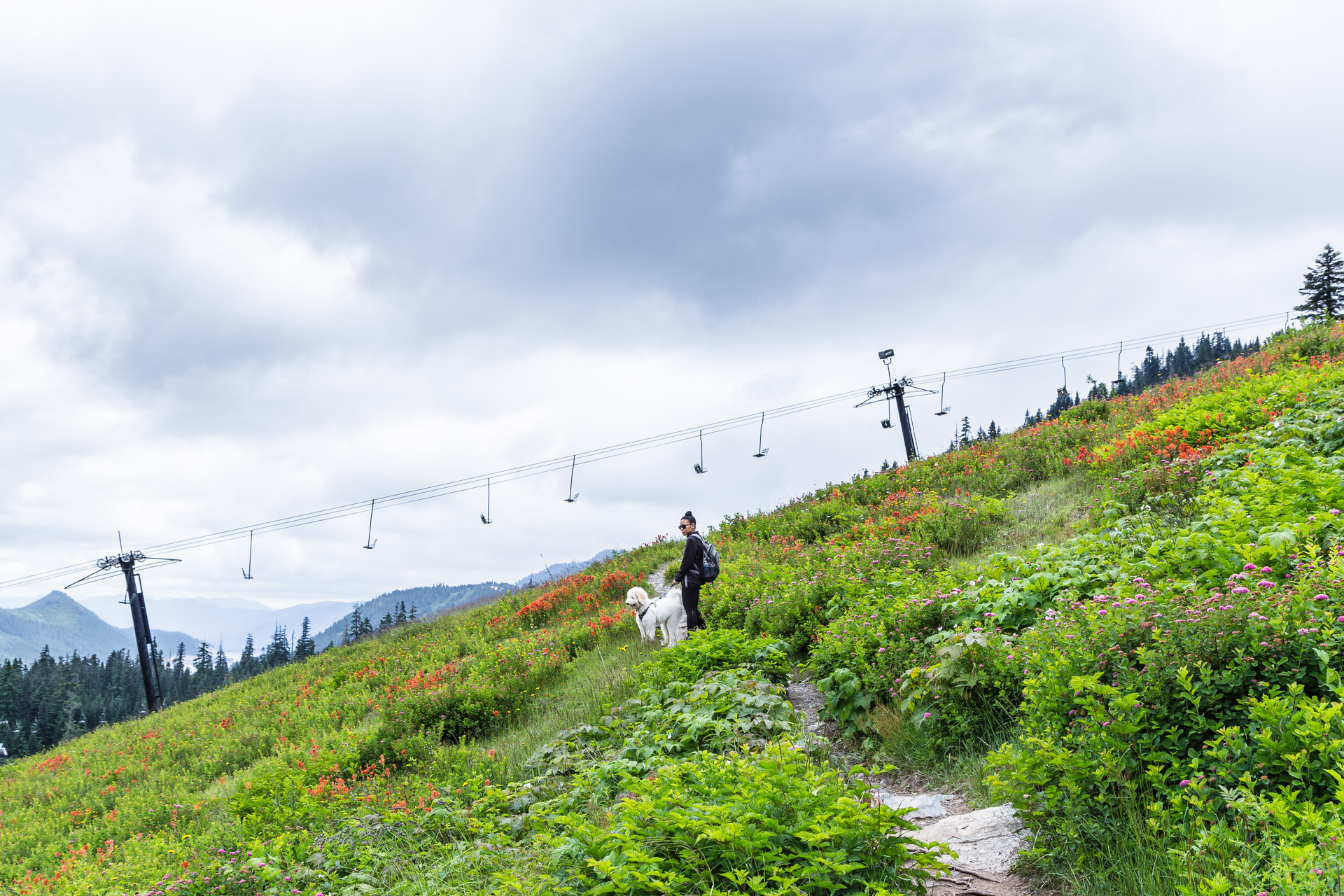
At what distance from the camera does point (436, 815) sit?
19.7ft

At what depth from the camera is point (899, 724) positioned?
5.73m

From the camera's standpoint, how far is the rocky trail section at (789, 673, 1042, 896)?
341 centimetres

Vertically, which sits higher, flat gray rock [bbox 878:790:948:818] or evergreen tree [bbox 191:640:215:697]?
flat gray rock [bbox 878:790:948:818]

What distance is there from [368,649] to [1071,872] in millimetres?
22755

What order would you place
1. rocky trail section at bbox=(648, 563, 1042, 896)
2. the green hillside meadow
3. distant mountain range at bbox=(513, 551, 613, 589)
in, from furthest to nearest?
distant mountain range at bbox=(513, 551, 613, 589), rocky trail section at bbox=(648, 563, 1042, 896), the green hillside meadow

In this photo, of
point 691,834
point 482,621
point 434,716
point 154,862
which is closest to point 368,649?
point 482,621

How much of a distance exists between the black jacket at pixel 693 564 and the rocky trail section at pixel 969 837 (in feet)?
18.1

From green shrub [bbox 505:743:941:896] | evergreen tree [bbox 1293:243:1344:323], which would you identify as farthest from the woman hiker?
evergreen tree [bbox 1293:243:1344:323]

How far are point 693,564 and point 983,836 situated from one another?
7.00 meters

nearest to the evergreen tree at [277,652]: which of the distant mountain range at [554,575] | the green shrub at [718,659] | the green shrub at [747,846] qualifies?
the distant mountain range at [554,575]

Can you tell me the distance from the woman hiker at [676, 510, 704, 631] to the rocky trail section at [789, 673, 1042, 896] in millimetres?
5522

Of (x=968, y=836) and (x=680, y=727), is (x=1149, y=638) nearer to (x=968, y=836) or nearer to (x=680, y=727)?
(x=968, y=836)

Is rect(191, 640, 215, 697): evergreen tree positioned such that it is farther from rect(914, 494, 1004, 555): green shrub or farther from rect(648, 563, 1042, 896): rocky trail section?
rect(648, 563, 1042, 896): rocky trail section

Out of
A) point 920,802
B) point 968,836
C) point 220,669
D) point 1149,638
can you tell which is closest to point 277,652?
point 220,669
